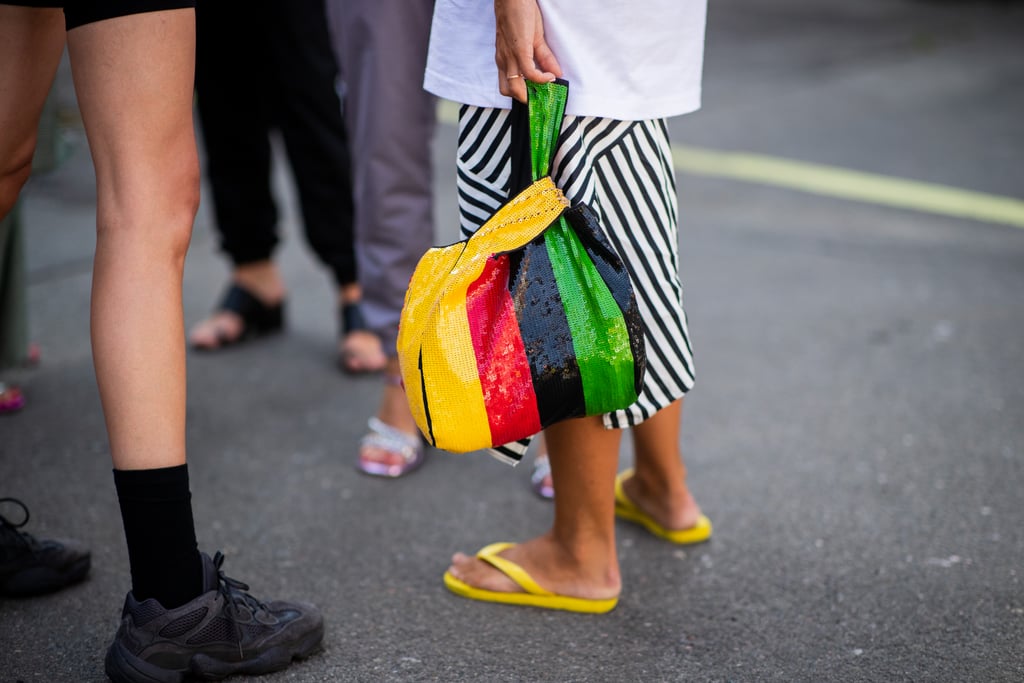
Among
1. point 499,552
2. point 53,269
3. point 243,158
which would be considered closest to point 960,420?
point 499,552

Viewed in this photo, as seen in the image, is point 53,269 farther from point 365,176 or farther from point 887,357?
point 887,357

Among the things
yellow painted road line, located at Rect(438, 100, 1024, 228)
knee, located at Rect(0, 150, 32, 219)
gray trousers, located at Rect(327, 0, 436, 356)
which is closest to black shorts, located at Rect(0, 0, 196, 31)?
knee, located at Rect(0, 150, 32, 219)

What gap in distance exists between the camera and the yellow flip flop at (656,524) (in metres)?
2.42

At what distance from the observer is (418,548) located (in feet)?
7.95

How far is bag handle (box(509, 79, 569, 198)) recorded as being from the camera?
70.9 inches

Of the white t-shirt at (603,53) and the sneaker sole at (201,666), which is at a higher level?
the white t-shirt at (603,53)

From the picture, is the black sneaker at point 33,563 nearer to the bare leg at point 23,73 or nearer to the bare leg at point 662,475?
the bare leg at point 23,73

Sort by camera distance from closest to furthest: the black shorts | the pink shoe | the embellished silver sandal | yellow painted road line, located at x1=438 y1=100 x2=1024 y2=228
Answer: the black shorts
the embellished silver sandal
the pink shoe
yellow painted road line, located at x1=438 y1=100 x2=1024 y2=228

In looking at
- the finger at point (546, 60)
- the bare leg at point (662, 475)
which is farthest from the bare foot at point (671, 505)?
the finger at point (546, 60)

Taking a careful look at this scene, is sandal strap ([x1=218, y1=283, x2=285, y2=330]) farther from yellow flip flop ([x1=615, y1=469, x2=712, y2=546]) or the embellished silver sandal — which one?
yellow flip flop ([x1=615, y1=469, x2=712, y2=546])

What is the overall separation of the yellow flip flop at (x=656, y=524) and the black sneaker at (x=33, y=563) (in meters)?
1.12

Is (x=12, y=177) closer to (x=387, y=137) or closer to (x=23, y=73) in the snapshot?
(x=23, y=73)

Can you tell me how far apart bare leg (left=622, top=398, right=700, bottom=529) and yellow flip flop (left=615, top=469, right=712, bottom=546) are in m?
0.01

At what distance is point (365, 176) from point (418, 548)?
897mm
